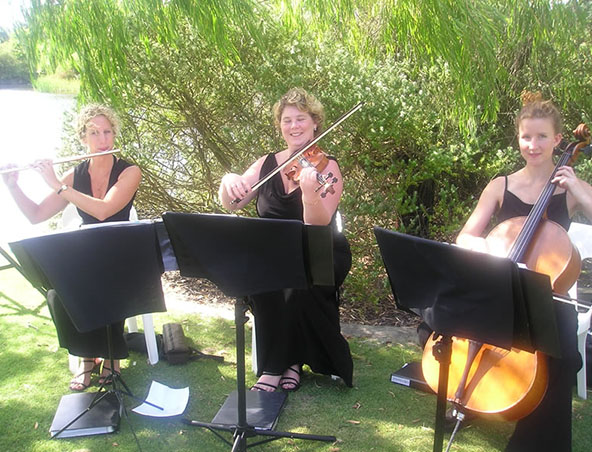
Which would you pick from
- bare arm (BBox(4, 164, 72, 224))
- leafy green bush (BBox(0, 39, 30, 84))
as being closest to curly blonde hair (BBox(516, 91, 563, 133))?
bare arm (BBox(4, 164, 72, 224))

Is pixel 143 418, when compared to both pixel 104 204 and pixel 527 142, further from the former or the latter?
pixel 527 142

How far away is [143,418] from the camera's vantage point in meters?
2.69

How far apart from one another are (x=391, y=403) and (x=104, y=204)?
6.16ft

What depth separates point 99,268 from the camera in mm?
2225

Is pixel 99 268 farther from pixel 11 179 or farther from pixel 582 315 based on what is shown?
pixel 582 315

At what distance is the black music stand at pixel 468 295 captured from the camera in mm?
1640

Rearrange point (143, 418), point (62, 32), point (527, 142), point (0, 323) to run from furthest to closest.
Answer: point (0, 323), point (62, 32), point (143, 418), point (527, 142)

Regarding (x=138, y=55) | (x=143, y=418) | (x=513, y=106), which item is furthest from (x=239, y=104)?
(x=143, y=418)

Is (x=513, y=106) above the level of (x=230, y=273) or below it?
above

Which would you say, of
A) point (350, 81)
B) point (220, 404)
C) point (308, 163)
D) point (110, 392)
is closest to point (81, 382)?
point (110, 392)

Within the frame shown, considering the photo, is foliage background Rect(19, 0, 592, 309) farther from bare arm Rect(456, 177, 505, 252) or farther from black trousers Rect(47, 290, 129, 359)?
black trousers Rect(47, 290, 129, 359)

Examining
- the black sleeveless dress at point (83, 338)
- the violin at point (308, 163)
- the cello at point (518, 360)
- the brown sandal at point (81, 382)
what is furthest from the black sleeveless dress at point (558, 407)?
the brown sandal at point (81, 382)

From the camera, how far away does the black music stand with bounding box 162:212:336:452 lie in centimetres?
206

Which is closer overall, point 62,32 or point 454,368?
point 454,368
